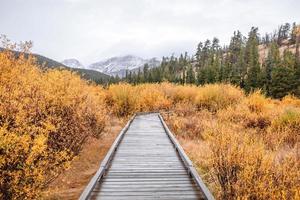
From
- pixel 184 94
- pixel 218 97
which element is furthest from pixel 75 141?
pixel 184 94

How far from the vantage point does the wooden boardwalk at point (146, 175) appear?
6223mm

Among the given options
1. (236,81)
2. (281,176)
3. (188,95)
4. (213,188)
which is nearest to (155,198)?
(213,188)

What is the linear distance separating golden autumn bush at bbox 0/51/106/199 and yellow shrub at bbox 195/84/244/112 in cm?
1071

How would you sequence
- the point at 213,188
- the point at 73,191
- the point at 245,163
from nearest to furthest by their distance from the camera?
the point at 245,163 → the point at 213,188 → the point at 73,191

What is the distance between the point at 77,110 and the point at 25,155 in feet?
15.3

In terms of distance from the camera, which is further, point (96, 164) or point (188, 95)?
point (188, 95)

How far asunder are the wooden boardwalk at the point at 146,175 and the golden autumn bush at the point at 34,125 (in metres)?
1.00

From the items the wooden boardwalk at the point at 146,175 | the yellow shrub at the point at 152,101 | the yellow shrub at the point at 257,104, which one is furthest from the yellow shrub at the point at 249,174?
the yellow shrub at the point at 152,101

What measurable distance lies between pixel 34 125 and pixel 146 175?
2581 millimetres

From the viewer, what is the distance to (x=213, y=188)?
7277 mm

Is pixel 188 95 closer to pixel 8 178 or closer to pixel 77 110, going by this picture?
pixel 77 110

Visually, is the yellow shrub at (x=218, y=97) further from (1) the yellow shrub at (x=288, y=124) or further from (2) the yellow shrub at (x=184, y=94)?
(1) the yellow shrub at (x=288, y=124)

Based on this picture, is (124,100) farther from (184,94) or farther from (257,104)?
(257,104)

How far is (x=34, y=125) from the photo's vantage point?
22.1 ft
